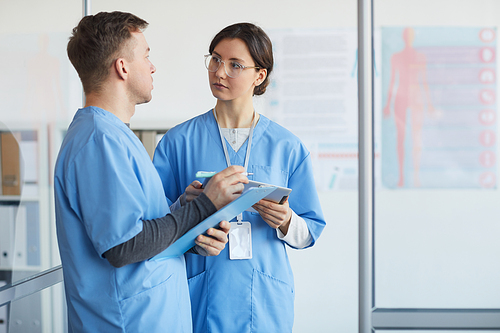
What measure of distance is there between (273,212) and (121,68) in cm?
60

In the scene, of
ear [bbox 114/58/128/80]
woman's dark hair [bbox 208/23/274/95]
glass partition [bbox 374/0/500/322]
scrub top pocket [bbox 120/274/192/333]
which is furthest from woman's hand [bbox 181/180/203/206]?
glass partition [bbox 374/0/500/322]

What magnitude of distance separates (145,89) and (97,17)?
0.69ft

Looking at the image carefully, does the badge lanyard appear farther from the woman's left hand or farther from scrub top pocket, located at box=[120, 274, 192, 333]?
scrub top pocket, located at box=[120, 274, 192, 333]

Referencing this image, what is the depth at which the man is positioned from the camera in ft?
2.94

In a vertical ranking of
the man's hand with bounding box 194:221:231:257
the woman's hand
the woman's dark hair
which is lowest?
the man's hand with bounding box 194:221:231:257

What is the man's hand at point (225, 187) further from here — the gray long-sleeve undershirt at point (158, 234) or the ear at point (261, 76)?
the ear at point (261, 76)

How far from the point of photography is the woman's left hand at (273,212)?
48.4 inches

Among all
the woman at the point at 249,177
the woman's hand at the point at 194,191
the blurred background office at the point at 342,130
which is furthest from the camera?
the blurred background office at the point at 342,130

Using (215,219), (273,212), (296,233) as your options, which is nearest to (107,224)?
(215,219)

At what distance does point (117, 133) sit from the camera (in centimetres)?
97

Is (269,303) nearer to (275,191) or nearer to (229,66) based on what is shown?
(275,191)

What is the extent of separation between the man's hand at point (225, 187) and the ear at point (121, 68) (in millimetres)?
350

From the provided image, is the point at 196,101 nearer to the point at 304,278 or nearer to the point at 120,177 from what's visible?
the point at 304,278

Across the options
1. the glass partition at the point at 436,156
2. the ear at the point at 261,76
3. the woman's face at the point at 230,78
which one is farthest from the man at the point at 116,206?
the glass partition at the point at 436,156
